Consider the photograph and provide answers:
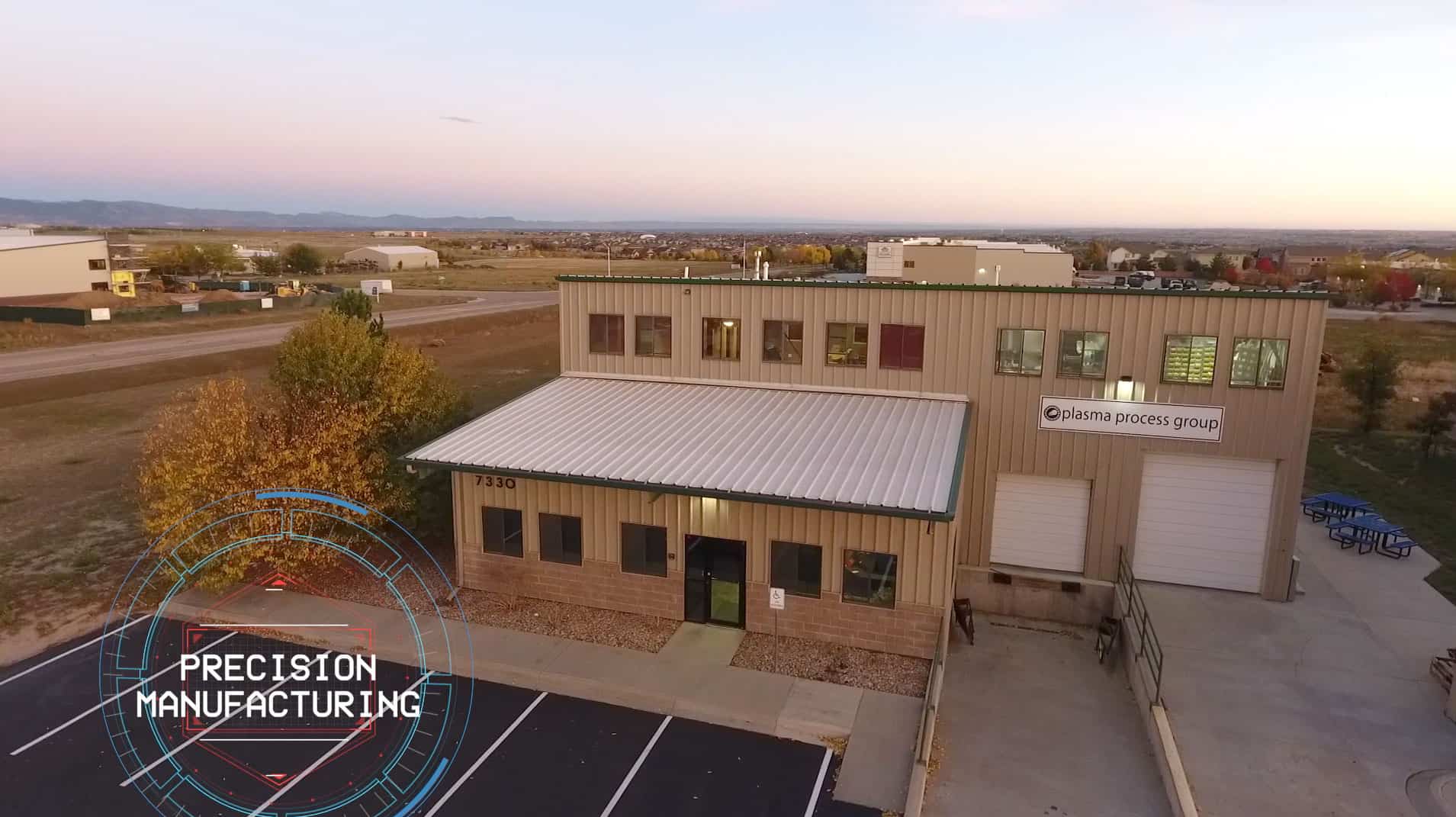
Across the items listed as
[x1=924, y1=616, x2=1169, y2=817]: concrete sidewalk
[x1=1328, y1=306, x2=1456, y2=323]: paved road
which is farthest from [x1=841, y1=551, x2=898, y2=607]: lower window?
[x1=1328, y1=306, x2=1456, y2=323]: paved road

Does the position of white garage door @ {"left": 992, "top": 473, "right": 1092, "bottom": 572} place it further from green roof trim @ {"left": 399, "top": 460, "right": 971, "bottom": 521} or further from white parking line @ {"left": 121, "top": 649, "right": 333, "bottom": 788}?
white parking line @ {"left": 121, "top": 649, "right": 333, "bottom": 788}

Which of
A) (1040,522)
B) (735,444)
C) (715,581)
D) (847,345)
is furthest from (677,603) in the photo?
(1040,522)

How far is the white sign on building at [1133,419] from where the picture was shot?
17.9 m

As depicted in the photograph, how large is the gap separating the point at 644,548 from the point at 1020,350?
9582 millimetres

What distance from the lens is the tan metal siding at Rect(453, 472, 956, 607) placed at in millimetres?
15484

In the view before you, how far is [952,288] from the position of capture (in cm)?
1892

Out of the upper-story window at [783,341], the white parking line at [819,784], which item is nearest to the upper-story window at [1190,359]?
the upper-story window at [783,341]

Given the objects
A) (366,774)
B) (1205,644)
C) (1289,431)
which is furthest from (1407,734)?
(366,774)

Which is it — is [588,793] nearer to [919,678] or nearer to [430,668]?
[430,668]

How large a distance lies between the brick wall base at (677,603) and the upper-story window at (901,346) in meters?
6.41

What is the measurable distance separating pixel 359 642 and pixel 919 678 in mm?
10707

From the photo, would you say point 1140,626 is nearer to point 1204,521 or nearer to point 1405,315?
point 1204,521

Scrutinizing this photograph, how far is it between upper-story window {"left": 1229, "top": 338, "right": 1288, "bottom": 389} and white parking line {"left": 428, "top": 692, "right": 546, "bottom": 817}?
15651mm

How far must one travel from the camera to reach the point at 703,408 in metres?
19.8
